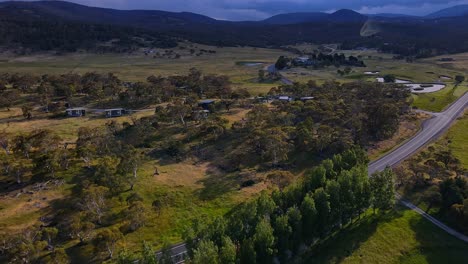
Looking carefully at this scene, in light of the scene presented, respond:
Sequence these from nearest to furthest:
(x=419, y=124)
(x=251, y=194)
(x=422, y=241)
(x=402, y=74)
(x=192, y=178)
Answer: (x=422, y=241)
(x=251, y=194)
(x=192, y=178)
(x=419, y=124)
(x=402, y=74)

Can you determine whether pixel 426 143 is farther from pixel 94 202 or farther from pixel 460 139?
pixel 94 202

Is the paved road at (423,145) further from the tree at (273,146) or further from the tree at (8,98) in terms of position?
the tree at (8,98)

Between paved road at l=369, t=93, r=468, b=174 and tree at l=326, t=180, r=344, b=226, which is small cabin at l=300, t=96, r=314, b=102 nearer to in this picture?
paved road at l=369, t=93, r=468, b=174

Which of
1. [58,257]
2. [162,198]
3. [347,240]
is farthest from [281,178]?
[58,257]

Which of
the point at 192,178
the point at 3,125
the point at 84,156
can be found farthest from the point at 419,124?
the point at 3,125

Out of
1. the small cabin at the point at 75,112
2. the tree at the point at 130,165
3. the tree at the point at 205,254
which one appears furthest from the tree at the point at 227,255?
the small cabin at the point at 75,112

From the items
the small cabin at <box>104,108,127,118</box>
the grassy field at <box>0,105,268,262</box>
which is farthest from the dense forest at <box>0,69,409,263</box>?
the small cabin at <box>104,108,127,118</box>

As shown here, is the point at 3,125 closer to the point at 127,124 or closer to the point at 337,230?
the point at 127,124
